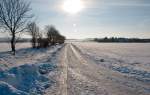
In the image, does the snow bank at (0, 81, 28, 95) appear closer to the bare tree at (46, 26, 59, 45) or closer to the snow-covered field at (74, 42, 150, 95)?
the snow-covered field at (74, 42, 150, 95)

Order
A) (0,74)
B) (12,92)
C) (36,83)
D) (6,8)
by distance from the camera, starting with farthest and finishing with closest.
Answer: (6,8), (0,74), (36,83), (12,92)

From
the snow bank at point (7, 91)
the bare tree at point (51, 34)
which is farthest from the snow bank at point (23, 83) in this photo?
the bare tree at point (51, 34)

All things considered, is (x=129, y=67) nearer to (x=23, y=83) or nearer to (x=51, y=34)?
(x=23, y=83)

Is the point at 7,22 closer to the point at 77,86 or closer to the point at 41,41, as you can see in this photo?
the point at 77,86

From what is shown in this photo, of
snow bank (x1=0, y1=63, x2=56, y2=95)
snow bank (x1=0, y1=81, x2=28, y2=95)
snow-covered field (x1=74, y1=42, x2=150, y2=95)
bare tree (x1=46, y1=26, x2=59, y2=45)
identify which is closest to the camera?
snow bank (x1=0, y1=81, x2=28, y2=95)

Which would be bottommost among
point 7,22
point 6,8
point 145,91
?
point 145,91

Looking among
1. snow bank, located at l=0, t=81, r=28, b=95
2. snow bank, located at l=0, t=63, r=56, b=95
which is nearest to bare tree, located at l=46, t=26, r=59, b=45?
snow bank, located at l=0, t=63, r=56, b=95

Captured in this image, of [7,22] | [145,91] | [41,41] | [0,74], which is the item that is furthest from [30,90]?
[41,41]

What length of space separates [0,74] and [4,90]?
341 centimetres

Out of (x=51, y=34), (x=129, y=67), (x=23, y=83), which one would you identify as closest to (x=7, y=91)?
(x=23, y=83)

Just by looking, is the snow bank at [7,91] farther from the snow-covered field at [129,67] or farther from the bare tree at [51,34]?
the bare tree at [51,34]

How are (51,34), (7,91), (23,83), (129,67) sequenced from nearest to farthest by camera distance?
(7,91)
(23,83)
(129,67)
(51,34)

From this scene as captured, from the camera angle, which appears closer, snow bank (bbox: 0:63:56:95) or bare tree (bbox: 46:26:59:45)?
snow bank (bbox: 0:63:56:95)

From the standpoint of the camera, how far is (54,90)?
30.4 ft
